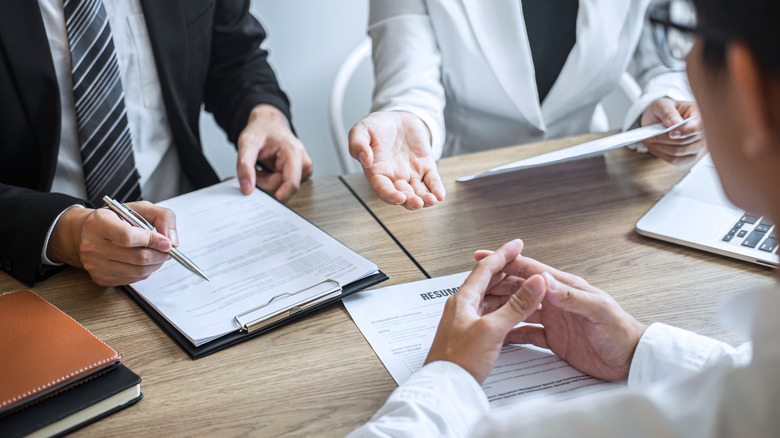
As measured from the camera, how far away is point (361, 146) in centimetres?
119

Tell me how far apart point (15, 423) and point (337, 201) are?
708 mm

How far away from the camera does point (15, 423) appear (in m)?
0.73

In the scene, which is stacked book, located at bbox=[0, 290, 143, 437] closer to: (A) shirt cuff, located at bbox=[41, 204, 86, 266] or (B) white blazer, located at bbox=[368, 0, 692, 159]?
(A) shirt cuff, located at bbox=[41, 204, 86, 266]

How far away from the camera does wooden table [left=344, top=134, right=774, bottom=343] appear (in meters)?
0.98

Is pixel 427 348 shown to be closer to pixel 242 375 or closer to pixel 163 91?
pixel 242 375

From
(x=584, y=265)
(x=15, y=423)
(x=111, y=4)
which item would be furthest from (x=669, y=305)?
(x=111, y=4)

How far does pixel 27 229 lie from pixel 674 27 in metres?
0.99

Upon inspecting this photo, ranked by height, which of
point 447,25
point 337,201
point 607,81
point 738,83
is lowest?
point 337,201

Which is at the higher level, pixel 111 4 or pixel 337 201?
pixel 111 4

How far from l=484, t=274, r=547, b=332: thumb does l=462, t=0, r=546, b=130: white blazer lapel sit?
94 centimetres

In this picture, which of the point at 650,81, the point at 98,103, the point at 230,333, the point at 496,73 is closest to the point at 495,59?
the point at 496,73

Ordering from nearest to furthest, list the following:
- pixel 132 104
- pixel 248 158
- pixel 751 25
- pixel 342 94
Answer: pixel 751 25
pixel 248 158
pixel 132 104
pixel 342 94

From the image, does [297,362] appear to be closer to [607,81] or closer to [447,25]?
[447,25]

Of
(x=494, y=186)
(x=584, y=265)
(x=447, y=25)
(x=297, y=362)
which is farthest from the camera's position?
(x=447, y=25)
